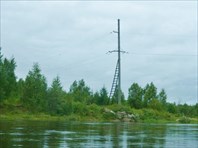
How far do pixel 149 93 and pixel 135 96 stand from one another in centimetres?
585

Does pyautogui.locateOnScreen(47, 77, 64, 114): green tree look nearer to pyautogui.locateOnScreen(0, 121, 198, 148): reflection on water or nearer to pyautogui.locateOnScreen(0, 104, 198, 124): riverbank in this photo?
pyautogui.locateOnScreen(0, 104, 198, 124): riverbank

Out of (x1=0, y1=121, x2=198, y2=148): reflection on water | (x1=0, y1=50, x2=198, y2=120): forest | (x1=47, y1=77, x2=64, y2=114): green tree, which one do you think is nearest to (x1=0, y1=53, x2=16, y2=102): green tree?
(x1=0, y1=50, x2=198, y2=120): forest

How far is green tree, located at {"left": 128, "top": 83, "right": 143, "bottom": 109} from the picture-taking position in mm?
118863

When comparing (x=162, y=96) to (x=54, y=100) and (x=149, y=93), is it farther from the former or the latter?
(x=54, y=100)

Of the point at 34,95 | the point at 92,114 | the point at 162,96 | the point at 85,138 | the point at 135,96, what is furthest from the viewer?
the point at 162,96

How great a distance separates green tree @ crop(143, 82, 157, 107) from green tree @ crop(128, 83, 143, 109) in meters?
1.32

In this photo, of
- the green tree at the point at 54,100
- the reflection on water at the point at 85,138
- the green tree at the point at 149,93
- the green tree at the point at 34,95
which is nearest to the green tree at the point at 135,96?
the green tree at the point at 149,93

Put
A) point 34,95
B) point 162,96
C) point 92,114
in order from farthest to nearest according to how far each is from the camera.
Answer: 1. point 162,96
2. point 92,114
3. point 34,95

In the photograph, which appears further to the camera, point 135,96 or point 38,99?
point 135,96

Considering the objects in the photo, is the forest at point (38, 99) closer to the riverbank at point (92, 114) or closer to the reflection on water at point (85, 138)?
the riverbank at point (92, 114)

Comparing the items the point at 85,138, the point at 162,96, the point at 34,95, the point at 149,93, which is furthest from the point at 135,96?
the point at 85,138

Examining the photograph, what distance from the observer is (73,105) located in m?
94.8

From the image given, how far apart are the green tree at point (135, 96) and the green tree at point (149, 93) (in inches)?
51.9

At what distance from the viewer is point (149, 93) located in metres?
126
